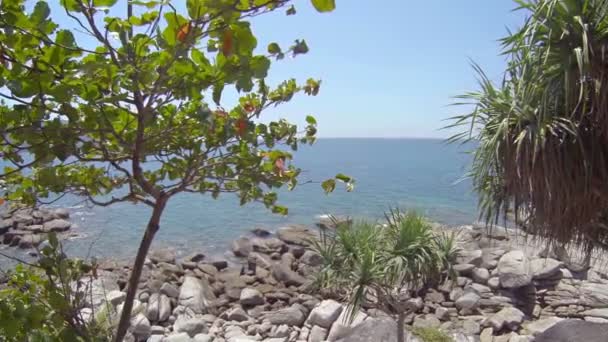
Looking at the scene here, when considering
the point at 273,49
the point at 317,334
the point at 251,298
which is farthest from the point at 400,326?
the point at 273,49

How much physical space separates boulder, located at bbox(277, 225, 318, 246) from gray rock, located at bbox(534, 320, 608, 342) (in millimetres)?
8252

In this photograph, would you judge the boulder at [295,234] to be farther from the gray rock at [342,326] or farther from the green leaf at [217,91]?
the green leaf at [217,91]

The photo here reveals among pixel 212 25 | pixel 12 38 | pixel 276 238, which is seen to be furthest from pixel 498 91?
pixel 276 238

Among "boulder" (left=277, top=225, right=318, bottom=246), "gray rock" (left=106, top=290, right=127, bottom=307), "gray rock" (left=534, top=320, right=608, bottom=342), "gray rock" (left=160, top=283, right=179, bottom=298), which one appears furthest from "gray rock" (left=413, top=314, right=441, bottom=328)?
"boulder" (left=277, top=225, right=318, bottom=246)

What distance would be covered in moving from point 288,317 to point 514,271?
15.7 ft

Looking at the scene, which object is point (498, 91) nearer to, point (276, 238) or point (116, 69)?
point (116, 69)

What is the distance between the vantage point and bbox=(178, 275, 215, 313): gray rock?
8367 mm

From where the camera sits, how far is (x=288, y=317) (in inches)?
296

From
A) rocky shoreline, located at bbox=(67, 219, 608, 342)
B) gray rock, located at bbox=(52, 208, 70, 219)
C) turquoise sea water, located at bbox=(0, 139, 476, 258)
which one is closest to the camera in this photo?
rocky shoreline, located at bbox=(67, 219, 608, 342)

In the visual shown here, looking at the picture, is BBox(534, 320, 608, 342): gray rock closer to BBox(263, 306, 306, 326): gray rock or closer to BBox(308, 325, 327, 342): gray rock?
BBox(308, 325, 327, 342): gray rock

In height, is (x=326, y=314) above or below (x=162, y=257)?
above

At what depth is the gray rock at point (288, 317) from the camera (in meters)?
7.45

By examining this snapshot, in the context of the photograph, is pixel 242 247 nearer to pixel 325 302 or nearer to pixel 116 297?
pixel 116 297

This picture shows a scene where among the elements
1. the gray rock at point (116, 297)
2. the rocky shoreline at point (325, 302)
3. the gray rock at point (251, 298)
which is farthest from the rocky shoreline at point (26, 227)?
the gray rock at point (251, 298)
